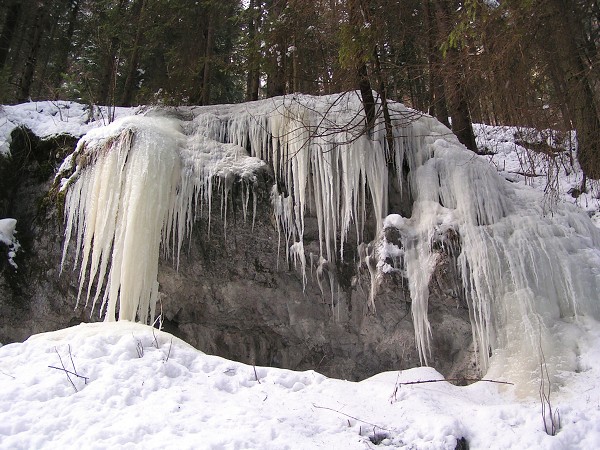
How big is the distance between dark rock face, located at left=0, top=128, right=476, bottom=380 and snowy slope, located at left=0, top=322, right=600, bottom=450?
58.4 inches

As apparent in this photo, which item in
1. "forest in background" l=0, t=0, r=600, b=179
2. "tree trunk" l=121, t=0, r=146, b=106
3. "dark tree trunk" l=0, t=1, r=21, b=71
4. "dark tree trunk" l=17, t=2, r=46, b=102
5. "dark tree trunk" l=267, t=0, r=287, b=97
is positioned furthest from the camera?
"dark tree trunk" l=17, t=2, r=46, b=102

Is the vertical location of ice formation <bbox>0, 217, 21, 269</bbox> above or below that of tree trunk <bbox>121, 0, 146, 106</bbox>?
below

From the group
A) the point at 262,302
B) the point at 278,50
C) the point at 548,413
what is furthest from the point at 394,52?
→ the point at 548,413

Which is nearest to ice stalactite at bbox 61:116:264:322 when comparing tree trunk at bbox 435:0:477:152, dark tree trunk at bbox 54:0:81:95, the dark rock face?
the dark rock face

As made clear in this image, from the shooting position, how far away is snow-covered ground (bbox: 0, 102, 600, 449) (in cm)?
290

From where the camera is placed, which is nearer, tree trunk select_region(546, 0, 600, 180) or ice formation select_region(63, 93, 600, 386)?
ice formation select_region(63, 93, 600, 386)

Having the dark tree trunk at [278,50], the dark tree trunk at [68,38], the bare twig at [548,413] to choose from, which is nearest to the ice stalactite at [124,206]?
the dark tree trunk at [278,50]

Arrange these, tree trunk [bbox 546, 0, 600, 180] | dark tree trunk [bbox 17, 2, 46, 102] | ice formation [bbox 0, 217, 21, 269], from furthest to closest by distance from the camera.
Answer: dark tree trunk [bbox 17, 2, 46, 102]
ice formation [bbox 0, 217, 21, 269]
tree trunk [bbox 546, 0, 600, 180]

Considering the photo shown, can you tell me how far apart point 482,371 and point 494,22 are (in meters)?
3.67

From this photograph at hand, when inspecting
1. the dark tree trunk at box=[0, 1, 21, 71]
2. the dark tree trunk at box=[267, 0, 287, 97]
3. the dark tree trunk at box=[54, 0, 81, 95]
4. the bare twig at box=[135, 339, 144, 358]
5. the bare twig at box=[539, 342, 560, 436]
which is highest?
the dark tree trunk at box=[54, 0, 81, 95]

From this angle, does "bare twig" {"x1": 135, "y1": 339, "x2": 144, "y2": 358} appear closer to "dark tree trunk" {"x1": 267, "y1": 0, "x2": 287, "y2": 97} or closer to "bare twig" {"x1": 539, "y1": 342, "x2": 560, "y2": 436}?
"bare twig" {"x1": 539, "y1": 342, "x2": 560, "y2": 436}

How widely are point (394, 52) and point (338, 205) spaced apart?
2.60 metres

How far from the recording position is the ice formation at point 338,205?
5.20m

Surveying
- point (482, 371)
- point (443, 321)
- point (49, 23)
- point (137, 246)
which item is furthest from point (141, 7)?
point (482, 371)
